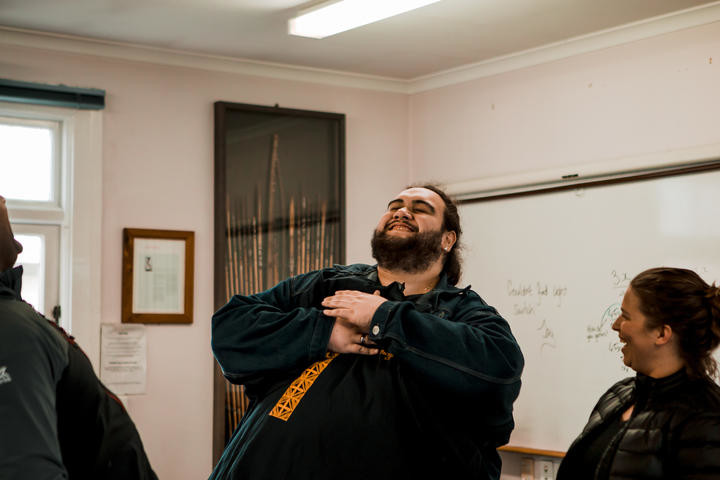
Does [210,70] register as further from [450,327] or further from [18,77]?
[450,327]

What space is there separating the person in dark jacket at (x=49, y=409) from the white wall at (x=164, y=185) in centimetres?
201

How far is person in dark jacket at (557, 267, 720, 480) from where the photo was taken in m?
1.94

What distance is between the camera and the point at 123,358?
12.2 ft

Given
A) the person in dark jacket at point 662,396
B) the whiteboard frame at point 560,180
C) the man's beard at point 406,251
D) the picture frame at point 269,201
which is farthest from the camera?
the picture frame at point 269,201

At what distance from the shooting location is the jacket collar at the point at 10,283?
1660 millimetres

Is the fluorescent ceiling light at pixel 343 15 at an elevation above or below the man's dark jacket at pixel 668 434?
above

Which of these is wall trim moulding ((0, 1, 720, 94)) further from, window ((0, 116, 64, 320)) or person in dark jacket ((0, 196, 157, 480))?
person in dark jacket ((0, 196, 157, 480))

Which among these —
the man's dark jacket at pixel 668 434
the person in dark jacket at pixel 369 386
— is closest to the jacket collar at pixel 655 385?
the man's dark jacket at pixel 668 434

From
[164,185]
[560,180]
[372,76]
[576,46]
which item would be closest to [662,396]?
[560,180]

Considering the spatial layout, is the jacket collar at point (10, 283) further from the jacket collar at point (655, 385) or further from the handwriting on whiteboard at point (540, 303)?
the handwriting on whiteboard at point (540, 303)

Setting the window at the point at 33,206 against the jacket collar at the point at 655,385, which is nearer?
the jacket collar at the point at 655,385

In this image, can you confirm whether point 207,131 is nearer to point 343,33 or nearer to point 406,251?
point 343,33

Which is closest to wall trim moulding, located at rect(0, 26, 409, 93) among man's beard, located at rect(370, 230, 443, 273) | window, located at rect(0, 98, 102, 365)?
window, located at rect(0, 98, 102, 365)

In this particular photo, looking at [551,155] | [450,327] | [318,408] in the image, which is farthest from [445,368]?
[551,155]
